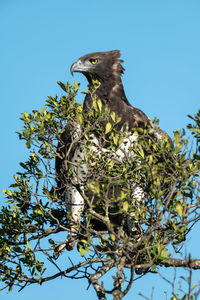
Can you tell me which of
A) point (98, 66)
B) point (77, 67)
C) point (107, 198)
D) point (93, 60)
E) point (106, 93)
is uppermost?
point (93, 60)

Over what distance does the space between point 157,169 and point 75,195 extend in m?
3.08

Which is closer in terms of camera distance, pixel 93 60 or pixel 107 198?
A: pixel 107 198

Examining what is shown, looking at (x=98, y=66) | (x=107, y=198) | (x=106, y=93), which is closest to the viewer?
(x=107, y=198)

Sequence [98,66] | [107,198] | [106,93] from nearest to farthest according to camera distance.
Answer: [107,198]
[106,93]
[98,66]

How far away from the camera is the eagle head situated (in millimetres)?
8570

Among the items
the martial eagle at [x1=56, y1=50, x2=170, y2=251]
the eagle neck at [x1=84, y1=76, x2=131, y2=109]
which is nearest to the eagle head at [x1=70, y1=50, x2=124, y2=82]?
the martial eagle at [x1=56, y1=50, x2=170, y2=251]

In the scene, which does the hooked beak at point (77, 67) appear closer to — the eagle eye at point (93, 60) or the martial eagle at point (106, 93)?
the martial eagle at point (106, 93)

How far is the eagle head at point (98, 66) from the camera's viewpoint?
28.1 feet

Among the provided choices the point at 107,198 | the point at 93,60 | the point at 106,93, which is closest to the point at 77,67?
the point at 93,60

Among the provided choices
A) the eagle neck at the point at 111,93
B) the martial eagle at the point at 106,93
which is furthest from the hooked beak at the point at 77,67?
the eagle neck at the point at 111,93

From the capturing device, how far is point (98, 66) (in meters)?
8.68

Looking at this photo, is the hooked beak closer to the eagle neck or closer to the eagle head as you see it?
the eagle head

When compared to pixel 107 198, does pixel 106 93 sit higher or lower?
higher

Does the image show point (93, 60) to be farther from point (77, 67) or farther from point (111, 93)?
point (111, 93)
